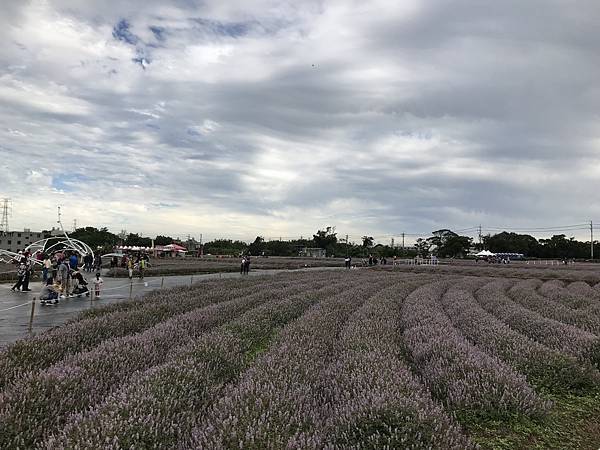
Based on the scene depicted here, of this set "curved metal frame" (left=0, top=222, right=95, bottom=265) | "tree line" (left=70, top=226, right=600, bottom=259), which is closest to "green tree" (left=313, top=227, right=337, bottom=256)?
"tree line" (left=70, top=226, right=600, bottom=259)

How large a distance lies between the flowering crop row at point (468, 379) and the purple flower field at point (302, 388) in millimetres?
18

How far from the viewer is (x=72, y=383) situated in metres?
5.12

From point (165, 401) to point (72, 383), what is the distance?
146 centimetres

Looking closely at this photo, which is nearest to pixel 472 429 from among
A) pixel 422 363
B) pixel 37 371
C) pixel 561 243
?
pixel 422 363

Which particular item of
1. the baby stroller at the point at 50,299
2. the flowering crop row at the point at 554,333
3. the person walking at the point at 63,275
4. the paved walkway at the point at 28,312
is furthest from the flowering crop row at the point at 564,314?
the person walking at the point at 63,275

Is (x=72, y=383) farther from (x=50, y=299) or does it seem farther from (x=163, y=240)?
(x=163, y=240)

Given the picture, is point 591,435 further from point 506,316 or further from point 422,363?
point 506,316

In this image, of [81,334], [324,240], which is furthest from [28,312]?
[324,240]

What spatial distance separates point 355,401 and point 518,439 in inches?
→ 64.3

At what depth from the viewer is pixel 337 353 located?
23.2 ft

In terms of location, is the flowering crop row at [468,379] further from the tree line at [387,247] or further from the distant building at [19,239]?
the distant building at [19,239]

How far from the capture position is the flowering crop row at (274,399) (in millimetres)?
3736

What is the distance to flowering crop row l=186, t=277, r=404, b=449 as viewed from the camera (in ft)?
12.3

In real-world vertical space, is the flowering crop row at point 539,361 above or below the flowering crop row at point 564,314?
below
